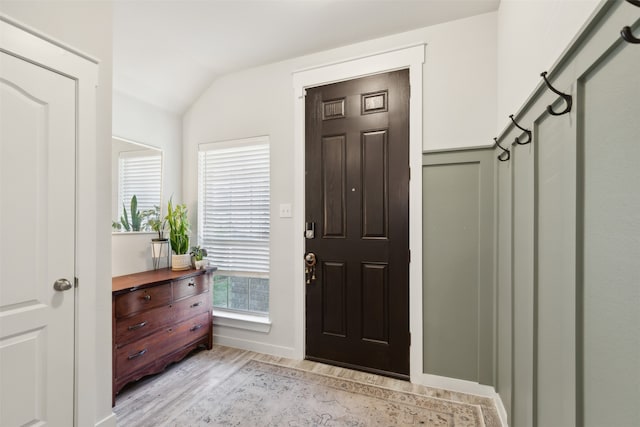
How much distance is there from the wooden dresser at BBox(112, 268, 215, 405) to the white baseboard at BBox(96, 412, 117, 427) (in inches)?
10.1

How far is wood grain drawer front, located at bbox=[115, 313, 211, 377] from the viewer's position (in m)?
2.17

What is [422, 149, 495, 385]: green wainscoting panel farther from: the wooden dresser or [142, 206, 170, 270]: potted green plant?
[142, 206, 170, 270]: potted green plant

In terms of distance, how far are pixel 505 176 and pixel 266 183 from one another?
6.56ft

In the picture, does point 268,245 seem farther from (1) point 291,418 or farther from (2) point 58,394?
(2) point 58,394

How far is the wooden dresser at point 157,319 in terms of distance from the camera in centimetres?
214

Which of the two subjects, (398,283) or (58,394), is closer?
(58,394)

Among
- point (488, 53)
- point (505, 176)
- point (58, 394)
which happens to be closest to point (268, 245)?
point (58, 394)

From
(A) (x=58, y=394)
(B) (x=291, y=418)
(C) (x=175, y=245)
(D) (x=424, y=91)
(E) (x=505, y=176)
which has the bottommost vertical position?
(B) (x=291, y=418)

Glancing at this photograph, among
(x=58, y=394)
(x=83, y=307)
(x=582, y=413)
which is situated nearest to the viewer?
(x=582, y=413)

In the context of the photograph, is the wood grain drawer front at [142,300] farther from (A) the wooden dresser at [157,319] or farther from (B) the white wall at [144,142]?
(B) the white wall at [144,142]

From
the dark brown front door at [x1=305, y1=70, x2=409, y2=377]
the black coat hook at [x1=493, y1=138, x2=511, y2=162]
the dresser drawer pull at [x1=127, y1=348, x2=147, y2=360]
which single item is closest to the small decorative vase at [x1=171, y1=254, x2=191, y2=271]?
the dresser drawer pull at [x1=127, y1=348, x2=147, y2=360]

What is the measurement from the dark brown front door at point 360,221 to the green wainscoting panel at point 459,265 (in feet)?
0.60

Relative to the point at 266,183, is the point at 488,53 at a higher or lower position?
higher

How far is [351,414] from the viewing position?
6.56 feet
